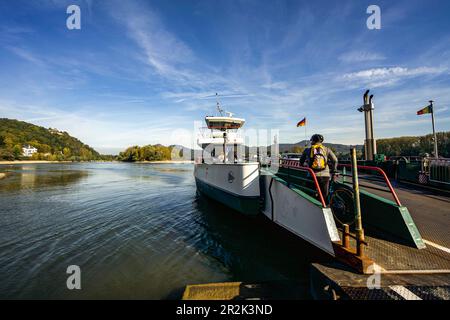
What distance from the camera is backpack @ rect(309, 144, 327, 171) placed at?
5.11 meters

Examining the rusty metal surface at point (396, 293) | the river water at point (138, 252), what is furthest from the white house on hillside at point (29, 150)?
the rusty metal surface at point (396, 293)

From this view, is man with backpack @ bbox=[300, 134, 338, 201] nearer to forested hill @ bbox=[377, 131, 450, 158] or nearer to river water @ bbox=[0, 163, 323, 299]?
river water @ bbox=[0, 163, 323, 299]

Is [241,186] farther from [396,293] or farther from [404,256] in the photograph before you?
[396,293]

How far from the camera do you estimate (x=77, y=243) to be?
6.85m

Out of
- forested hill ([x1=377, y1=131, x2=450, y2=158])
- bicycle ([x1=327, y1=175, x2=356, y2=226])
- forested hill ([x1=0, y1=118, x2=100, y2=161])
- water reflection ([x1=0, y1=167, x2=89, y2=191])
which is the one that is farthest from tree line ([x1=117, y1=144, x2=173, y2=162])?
bicycle ([x1=327, y1=175, x2=356, y2=226])

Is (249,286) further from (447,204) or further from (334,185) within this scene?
(447,204)

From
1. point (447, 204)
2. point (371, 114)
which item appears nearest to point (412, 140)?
point (371, 114)

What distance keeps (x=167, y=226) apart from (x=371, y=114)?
21.9 metres

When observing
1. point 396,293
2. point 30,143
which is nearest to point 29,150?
point 30,143

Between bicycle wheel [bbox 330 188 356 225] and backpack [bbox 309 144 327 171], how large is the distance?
3.08 ft

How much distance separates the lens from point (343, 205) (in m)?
5.37

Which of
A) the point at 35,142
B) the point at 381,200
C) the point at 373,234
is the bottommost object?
the point at 373,234

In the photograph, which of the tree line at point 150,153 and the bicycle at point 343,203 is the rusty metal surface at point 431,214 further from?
the tree line at point 150,153

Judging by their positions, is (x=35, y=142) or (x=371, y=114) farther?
(x=35, y=142)
